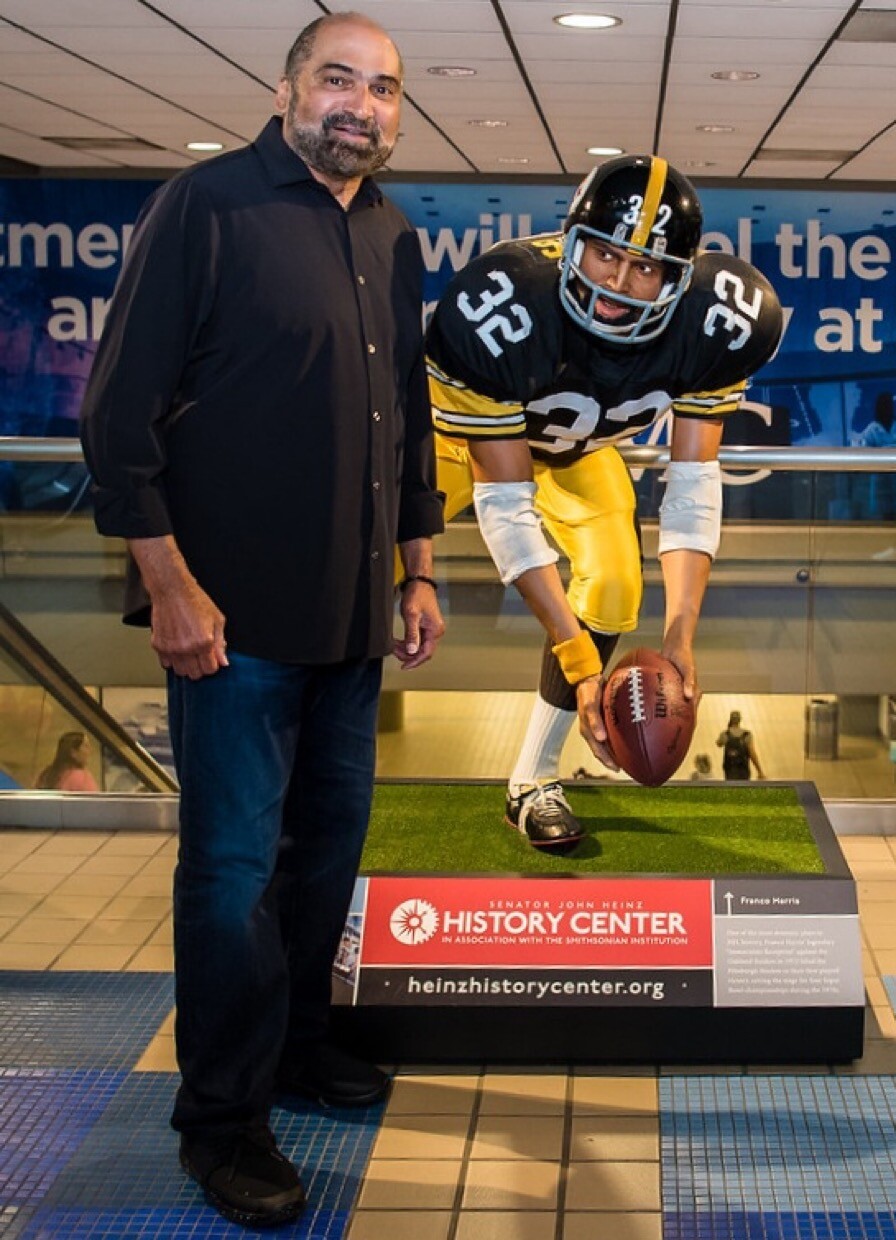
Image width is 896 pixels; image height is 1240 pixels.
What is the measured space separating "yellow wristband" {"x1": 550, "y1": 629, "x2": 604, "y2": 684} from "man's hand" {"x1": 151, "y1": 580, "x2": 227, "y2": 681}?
101 cm

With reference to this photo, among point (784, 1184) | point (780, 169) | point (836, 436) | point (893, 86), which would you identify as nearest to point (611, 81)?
point (893, 86)

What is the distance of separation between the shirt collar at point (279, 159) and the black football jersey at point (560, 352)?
25.7 inches

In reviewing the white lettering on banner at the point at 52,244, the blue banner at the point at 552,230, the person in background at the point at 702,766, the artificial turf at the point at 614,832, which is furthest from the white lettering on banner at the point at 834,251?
the artificial turf at the point at 614,832

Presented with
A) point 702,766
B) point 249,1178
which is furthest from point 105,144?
point 249,1178

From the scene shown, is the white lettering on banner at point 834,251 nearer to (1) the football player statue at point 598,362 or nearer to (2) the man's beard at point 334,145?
(1) the football player statue at point 598,362

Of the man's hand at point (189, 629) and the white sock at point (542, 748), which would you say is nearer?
the man's hand at point (189, 629)

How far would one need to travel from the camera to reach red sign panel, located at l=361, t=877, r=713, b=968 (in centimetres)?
326

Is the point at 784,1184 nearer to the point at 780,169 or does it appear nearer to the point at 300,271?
the point at 300,271

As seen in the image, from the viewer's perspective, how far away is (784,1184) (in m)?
2.74

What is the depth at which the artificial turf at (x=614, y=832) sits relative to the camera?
11.7 feet

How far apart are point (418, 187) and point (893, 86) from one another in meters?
5.44

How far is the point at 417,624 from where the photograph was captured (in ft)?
9.59

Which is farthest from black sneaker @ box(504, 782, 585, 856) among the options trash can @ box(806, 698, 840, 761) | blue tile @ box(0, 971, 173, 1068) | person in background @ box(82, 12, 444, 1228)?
trash can @ box(806, 698, 840, 761)

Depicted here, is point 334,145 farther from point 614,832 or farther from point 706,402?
point 614,832
